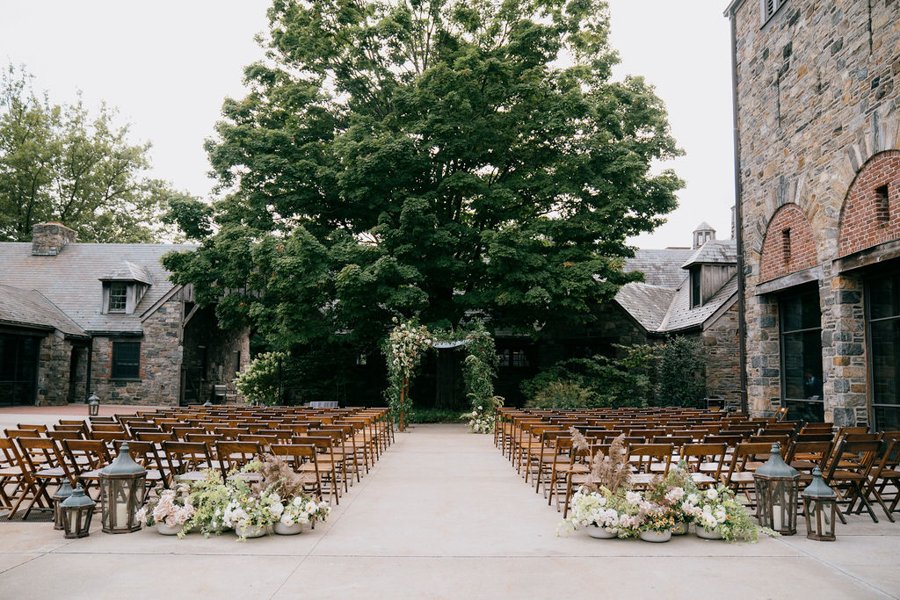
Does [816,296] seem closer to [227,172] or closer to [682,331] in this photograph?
[682,331]

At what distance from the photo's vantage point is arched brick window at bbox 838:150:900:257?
11.1 meters

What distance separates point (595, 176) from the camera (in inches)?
840

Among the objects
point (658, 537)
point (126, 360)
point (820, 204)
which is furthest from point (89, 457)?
point (126, 360)

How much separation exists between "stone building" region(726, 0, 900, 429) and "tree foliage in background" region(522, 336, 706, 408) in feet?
16.4

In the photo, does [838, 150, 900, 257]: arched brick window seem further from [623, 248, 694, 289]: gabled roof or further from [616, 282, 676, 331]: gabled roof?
[623, 248, 694, 289]: gabled roof

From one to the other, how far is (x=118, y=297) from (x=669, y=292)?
23340 mm

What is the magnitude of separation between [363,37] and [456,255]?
24.7ft

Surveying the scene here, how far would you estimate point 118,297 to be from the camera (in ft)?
97.8

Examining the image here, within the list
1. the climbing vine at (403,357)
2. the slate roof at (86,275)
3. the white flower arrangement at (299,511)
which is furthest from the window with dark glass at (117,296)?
the white flower arrangement at (299,511)

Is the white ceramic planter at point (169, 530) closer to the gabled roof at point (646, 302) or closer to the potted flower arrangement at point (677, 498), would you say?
the potted flower arrangement at point (677, 498)

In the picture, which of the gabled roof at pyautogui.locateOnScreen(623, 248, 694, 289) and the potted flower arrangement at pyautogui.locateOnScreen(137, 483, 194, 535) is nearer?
the potted flower arrangement at pyautogui.locateOnScreen(137, 483, 194, 535)

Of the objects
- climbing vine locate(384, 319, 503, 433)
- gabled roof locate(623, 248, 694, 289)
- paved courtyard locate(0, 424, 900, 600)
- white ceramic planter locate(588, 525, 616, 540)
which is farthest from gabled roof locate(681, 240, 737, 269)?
white ceramic planter locate(588, 525, 616, 540)

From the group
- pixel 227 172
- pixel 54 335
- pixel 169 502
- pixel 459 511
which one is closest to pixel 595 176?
pixel 227 172

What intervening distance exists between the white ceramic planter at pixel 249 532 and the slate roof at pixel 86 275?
24196 mm
